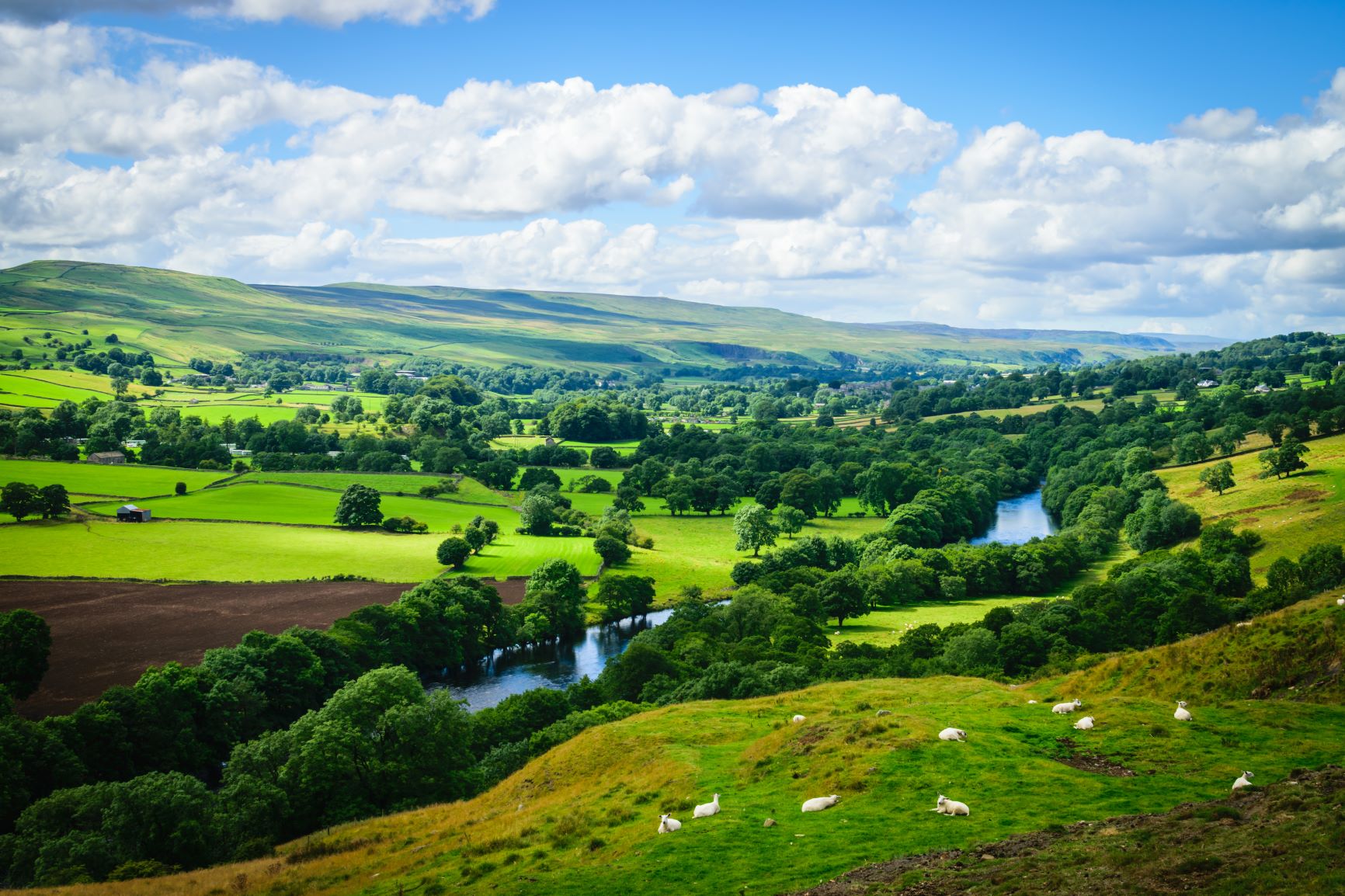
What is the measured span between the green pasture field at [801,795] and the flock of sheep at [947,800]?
305 millimetres

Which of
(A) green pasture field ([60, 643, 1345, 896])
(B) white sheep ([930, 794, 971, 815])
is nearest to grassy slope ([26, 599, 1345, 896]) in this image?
(A) green pasture field ([60, 643, 1345, 896])

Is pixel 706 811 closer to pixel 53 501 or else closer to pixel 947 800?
pixel 947 800

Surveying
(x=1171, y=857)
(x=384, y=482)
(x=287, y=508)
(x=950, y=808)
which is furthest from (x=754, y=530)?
(x=1171, y=857)

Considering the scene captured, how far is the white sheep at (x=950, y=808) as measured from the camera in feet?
71.4

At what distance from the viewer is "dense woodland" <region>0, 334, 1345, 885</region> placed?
3884 centimetres

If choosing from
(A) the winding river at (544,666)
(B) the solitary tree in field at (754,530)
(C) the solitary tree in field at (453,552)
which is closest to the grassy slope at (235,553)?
(C) the solitary tree in field at (453,552)

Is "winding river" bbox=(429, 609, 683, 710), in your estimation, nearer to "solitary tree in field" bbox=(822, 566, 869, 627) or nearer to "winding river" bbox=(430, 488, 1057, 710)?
"winding river" bbox=(430, 488, 1057, 710)

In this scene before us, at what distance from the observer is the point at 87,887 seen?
28.3 m

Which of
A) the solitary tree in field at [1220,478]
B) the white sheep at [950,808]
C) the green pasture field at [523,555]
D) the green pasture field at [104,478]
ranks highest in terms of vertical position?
the white sheep at [950,808]

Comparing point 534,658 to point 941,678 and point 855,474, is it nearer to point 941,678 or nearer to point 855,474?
point 941,678

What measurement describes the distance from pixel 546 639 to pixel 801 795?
62773 mm

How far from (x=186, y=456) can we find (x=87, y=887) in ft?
418

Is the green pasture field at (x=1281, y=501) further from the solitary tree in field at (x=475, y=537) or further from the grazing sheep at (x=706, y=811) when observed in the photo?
the solitary tree in field at (x=475, y=537)

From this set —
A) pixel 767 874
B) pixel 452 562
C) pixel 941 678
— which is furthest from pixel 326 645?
pixel 767 874
